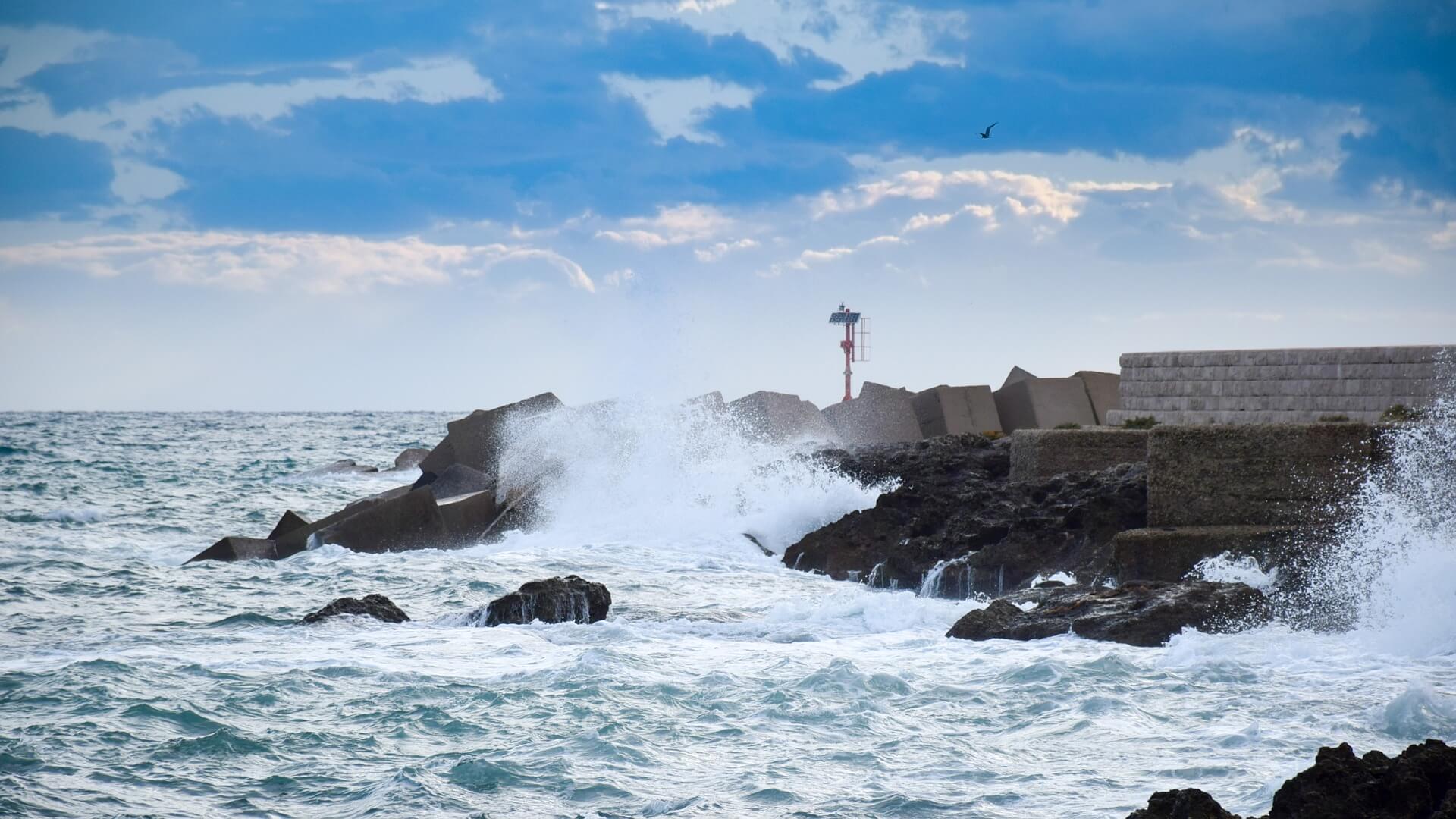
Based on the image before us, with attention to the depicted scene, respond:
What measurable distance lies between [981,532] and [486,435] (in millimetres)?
9328

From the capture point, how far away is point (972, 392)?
19.7 metres

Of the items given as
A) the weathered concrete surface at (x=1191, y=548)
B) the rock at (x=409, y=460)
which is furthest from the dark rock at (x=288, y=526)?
the rock at (x=409, y=460)

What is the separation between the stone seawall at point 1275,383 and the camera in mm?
13703

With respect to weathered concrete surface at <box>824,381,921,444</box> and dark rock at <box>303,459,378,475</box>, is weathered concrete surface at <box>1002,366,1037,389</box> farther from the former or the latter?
dark rock at <box>303,459,378,475</box>

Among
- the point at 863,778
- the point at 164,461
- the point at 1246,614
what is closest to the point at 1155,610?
the point at 1246,614

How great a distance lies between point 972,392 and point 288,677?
14374mm

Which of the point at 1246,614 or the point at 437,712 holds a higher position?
the point at 1246,614

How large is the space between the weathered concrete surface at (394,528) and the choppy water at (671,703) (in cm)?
216

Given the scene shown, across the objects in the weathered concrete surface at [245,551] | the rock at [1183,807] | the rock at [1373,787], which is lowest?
the weathered concrete surface at [245,551]

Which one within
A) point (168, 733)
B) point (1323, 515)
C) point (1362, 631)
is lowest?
point (168, 733)

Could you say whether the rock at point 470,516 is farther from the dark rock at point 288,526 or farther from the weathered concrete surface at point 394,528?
the dark rock at point 288,526

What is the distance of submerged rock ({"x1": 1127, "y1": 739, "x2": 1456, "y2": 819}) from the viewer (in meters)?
3.54

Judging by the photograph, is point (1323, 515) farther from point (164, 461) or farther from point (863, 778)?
point (164, 461)

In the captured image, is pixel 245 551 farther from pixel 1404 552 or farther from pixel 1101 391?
pixel 1101 391
